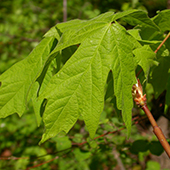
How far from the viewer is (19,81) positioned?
844 mm

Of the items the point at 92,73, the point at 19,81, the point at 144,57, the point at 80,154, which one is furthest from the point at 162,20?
the point at 80,154

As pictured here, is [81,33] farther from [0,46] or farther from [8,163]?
[0,46]

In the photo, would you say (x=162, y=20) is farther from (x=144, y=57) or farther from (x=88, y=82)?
(x=88, y=82)

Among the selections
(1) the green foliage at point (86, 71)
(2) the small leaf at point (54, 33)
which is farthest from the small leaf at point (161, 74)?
(2) the small leaf at point (54, 33)

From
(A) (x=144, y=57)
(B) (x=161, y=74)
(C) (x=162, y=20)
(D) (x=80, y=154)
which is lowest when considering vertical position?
(D) (x=80, y=154)

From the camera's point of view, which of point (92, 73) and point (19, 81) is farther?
point (19, 81)

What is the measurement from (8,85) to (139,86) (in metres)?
0.57

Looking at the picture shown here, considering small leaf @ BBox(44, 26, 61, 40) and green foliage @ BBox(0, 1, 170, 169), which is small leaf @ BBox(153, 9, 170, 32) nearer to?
green foliage @ BBox(0, 1, 170, 169)

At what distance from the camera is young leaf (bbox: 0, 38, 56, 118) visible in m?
0.82

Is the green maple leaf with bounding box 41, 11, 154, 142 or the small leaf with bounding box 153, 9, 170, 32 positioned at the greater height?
the small leaf with bounding box 153, 9, 170, 32

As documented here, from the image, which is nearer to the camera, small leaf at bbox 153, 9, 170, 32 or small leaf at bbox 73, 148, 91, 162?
small leaf at bbox 153, 9, 170, 32

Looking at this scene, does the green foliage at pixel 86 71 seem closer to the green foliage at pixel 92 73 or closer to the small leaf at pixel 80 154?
the green foliage at pixel 92 73

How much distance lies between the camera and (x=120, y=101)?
0.68 metres

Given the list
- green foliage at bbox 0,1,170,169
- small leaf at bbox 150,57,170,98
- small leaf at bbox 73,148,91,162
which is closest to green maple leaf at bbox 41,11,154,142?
green foliage at bbox 0,1,170,169
